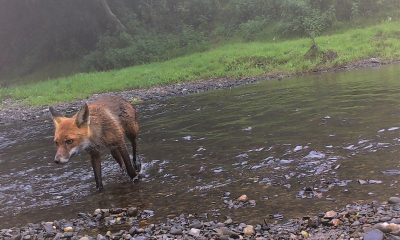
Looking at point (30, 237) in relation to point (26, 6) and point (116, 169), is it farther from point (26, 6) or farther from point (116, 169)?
point (26, 6)

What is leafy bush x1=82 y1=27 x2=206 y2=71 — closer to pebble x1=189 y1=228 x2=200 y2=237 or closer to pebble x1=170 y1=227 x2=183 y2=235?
pebble x1=170 y1=227 x2=183 y2=235

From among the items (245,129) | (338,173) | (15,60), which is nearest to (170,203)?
(338,173)

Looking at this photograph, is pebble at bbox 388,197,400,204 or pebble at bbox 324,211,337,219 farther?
pebble at bbox 388,197,400,204

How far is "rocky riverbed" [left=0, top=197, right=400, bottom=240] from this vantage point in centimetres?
588

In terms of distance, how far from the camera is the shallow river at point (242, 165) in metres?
7.54

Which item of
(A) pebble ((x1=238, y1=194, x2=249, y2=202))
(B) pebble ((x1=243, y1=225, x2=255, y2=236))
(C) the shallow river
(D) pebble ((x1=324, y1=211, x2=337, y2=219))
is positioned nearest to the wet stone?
(C) the shallow river

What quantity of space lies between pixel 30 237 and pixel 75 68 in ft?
124

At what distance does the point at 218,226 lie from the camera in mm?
6668

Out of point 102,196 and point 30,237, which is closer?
point 30,237

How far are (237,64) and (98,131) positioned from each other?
2200 centimetres

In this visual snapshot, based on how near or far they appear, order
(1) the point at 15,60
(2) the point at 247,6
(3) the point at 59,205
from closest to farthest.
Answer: (3) the point at 59,205 → (2) the point at 247,6 → (1) the point at 15,60

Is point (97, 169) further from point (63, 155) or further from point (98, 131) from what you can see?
point (63, 155)

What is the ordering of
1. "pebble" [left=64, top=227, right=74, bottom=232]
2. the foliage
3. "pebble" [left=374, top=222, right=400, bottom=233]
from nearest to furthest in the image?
"pebble" [left=374, top=222, right=400, bottom=233] → "pebble" [left=64, top=227, right=74, bottom=232] → the foliage

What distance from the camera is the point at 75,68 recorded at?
43.3 metres
